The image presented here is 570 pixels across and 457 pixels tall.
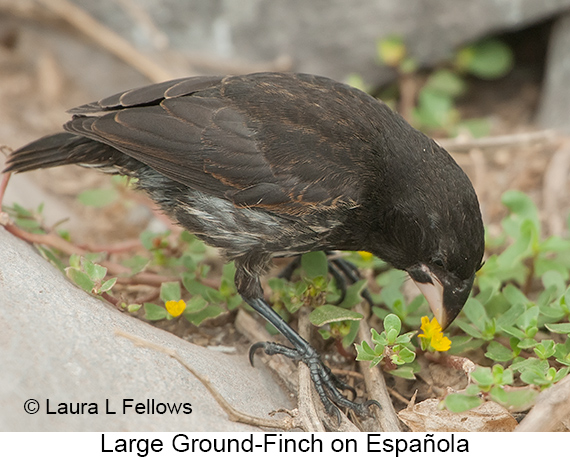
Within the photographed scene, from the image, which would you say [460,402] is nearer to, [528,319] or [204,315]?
[528,319]

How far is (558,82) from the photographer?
503cm

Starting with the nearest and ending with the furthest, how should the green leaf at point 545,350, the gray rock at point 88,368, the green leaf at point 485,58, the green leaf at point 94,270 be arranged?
the gray rock at point 88,368
the green leaf at point 545,350
the green leaf at point 94,270
the green leaf at point 485,58

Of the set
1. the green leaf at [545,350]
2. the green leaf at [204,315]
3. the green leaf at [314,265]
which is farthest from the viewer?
the green leaf at [314,265]

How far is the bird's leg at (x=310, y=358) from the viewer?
114 inches

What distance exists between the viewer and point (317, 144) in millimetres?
3066

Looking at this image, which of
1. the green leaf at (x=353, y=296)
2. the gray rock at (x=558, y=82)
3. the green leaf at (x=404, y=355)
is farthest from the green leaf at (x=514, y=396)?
the gray rock at (x=558, y=82)

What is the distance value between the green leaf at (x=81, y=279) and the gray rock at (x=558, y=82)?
3.62 metres

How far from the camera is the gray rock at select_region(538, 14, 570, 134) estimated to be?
4.96 metres

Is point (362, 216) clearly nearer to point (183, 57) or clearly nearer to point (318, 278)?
point (318, 278)

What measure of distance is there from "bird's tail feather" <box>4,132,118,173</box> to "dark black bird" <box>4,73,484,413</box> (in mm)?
150

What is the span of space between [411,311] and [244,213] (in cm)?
93

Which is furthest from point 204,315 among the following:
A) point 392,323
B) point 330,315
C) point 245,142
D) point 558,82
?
point 558,82

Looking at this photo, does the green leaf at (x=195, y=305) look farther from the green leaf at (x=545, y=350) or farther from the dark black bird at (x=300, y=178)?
the green leaf at (x=545, y=350)

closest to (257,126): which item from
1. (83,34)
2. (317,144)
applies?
(317,144)
